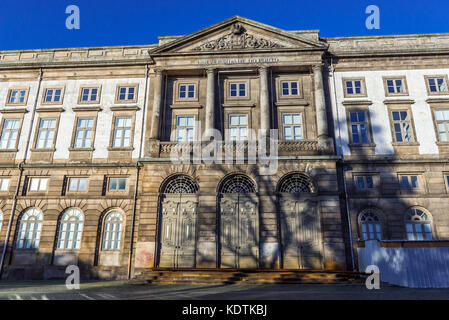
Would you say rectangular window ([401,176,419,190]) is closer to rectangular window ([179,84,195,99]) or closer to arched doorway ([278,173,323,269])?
arched doorway ([278,173,323,269])

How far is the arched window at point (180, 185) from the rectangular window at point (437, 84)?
1714 centimetres

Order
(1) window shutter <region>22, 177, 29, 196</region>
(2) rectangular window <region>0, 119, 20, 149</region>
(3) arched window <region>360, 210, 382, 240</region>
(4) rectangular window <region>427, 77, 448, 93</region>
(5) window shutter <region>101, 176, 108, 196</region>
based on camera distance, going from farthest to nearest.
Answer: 1. (2) rectangular window <region>0, 119, 20, 149</region>
2. (4) rectangular window <region>427, 77, 448, 93</region>
3. (1) window shutter <region>22, 177, 29, 196</region>
4. (5) window shutter <region>101, 176, 108, 196</region>
5. (3) arched window <region>360, 210, 382, 240</region>

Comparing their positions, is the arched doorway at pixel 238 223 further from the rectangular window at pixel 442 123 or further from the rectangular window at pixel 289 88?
the rectangular window at pixel 442 123

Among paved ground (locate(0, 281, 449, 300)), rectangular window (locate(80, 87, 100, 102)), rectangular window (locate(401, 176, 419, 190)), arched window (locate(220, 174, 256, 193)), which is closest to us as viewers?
paved ground (locate(0, 281, 449, 300))

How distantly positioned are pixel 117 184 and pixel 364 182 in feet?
52.0

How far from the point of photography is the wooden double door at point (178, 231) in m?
18.8

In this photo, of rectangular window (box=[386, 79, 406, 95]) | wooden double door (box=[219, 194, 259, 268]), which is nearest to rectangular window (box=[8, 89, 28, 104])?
wooden double door (box=[219, 194, 259, 268])

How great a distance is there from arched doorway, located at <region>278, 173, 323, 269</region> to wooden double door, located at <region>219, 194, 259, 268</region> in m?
1.59

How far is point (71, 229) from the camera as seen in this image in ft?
68.1

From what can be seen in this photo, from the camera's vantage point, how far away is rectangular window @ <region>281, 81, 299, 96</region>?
22.3m

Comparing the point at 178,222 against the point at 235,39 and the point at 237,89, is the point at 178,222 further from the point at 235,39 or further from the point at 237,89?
the point at 235,39

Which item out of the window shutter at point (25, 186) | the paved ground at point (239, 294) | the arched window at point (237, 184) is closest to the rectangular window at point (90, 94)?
the window shutter at point (25, 186)

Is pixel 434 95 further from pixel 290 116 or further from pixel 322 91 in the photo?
pixel 290 116

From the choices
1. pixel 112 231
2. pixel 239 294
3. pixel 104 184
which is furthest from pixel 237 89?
pixel 239 294
